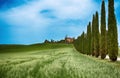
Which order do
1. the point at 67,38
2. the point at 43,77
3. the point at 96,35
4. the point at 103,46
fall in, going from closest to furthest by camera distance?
the point at 43,77, the point at 103,46, the point at 96,35, the point at 67,38

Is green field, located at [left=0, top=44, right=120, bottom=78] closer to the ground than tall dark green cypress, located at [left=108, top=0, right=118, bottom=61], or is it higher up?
closer to the ground

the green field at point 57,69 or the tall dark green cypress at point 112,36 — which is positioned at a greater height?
the tall dark green cypress at point 112,36

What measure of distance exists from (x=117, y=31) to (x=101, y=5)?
10.4 meters

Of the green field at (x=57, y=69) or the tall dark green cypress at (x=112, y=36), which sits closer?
the green field at (x=57, y=69)

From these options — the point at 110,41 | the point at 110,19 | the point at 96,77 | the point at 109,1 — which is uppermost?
the point at 109,1

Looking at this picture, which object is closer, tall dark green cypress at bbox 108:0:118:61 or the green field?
the green field

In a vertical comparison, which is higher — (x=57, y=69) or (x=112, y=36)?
(x=112, y=36)

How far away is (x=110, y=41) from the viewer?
33.7 metres

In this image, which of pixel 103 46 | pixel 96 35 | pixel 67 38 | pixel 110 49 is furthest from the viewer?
pixel 67 38

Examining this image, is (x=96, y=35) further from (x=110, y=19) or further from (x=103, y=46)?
(x=110, y=19)

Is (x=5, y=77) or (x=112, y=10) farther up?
(x=112, y=10)

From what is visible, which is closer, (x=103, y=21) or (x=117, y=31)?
(x=117, y=31)

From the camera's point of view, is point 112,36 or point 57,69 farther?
point 112,36

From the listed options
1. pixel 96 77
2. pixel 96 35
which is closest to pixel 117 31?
pixel 96 35
